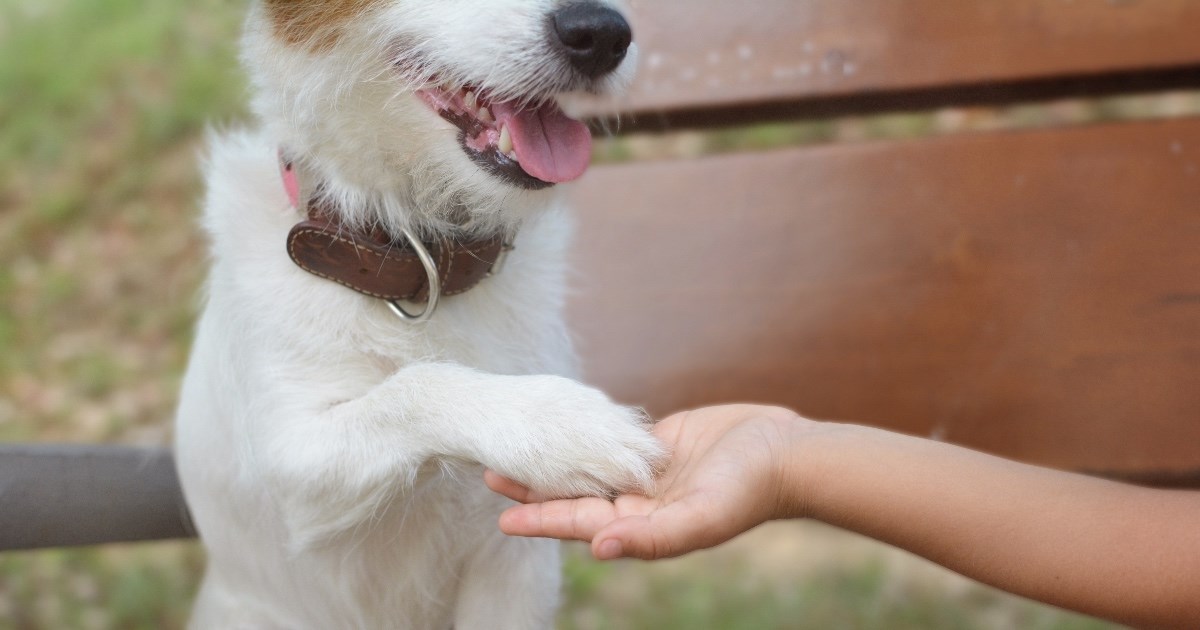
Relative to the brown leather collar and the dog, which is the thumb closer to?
the dog

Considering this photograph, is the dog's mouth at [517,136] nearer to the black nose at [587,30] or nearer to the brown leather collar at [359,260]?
the black nose at [587,30]

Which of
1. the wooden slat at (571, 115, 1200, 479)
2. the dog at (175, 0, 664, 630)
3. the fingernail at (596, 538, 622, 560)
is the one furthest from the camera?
the wooden slat at (571, 115, 1200, 479)

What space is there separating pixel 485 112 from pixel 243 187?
0.52 metres

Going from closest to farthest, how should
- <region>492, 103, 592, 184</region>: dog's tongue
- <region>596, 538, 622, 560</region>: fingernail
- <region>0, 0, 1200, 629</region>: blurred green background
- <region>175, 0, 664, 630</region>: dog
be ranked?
<region>596, 538, 622, 560</region>: fingernail, <region>175, 0, 664, 630</region>: dog, <region>492, 103, 592, 184</region>: dog's tongue, <region>0, 0, 1200, 629</region>: blurred green background

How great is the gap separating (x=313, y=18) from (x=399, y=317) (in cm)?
55

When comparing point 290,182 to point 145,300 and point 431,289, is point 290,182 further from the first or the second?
point 145,300

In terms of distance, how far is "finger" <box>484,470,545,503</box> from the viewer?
1451 mm

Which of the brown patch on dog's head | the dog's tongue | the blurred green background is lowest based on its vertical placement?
the blurred green background

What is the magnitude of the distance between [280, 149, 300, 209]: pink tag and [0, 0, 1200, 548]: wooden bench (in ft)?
2.28

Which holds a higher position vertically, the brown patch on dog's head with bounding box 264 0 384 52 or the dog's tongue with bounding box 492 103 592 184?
the brown patch on dog's head with bounding box 264 0 384 52

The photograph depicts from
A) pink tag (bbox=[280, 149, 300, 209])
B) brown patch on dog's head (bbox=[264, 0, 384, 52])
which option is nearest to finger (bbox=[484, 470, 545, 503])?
pink tag (bbox=[280, 149, 300, 209])

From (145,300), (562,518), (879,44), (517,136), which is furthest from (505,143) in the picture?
(145,300)

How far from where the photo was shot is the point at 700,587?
3.25 metres

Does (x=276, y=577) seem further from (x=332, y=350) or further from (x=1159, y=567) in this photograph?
(x=1159, y=567)
